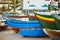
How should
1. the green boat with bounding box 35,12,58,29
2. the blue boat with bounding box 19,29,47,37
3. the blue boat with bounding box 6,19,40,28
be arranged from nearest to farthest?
1. the green boat with bounding box 35,12,58,29
2. the blue boat with bounding box 19,29,47,37
3. the blue boat with bounding box 6,19,40,28

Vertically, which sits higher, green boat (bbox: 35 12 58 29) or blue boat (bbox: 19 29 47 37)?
green boat (bbox: 35 12 58 29)

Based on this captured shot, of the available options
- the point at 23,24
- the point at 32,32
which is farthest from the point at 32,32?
the point at 23,24

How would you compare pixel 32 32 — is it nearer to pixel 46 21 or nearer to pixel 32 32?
pixel 32 32

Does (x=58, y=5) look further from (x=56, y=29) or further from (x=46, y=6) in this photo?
(x=56, y=29)

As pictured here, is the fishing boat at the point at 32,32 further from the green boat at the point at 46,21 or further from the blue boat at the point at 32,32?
the green boat at the point at 46,21

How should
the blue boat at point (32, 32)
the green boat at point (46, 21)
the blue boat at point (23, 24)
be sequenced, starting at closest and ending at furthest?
the green boat at point (46, 21), the blue boat at point (32, 32), the blue boat at point (23, 24)

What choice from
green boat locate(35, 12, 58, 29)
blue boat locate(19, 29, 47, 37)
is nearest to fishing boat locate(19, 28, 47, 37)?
blue boat locate(19, 29, 47, 37)

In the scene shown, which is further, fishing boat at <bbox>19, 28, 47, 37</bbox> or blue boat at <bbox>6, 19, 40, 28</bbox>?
blue boat at <bbox>6, 19, 40, 28</bbox>

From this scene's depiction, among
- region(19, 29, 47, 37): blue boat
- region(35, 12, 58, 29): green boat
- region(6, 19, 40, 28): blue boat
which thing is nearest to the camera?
region(35, 12, 58, 29): green boat

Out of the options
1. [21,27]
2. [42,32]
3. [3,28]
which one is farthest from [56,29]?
[3,28]

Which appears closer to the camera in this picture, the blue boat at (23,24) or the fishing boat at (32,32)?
the fishing boat at (32,32)

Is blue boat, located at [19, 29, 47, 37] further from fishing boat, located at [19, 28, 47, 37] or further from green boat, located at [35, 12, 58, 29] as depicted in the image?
green boat, located at [35, 12, 58, 29]

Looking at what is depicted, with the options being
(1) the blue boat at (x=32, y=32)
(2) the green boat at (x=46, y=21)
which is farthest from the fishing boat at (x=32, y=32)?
(2) the green boat at (x=46, y=21)

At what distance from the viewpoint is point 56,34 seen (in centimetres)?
602
